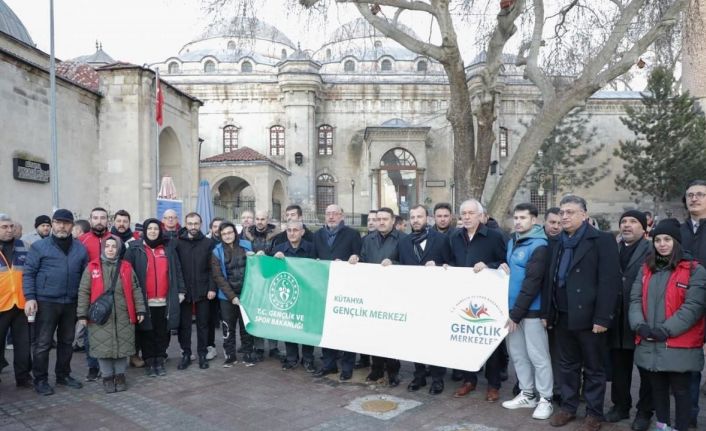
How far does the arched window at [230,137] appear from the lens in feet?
137

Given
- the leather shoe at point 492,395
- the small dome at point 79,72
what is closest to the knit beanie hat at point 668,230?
the leather shoe at point 492,395

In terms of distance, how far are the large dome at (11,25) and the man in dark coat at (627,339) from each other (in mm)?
23862

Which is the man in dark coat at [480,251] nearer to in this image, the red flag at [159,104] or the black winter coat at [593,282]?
the black winter coat at [593,282]

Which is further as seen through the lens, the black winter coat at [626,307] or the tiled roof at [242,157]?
the tiled roof at [242,157]

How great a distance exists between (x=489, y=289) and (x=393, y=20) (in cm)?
870

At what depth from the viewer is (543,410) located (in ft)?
17.6

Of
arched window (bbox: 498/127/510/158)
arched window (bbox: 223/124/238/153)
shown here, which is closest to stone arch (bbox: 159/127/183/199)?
arched window (bbox: 223/124/238/153)

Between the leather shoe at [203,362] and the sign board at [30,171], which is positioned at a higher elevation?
the sign board at [30,171]

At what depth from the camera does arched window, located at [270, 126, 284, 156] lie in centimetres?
4159

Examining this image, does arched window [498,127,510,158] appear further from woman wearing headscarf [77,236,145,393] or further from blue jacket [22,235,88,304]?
blue jacket [22,235,88,304]

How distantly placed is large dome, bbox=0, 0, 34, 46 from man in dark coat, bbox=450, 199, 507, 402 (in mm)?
22390

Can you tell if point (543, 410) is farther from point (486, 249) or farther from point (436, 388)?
point (486, 249)

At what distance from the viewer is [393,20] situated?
12562 millimetres

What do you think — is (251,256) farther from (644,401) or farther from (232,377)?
(644,401)
